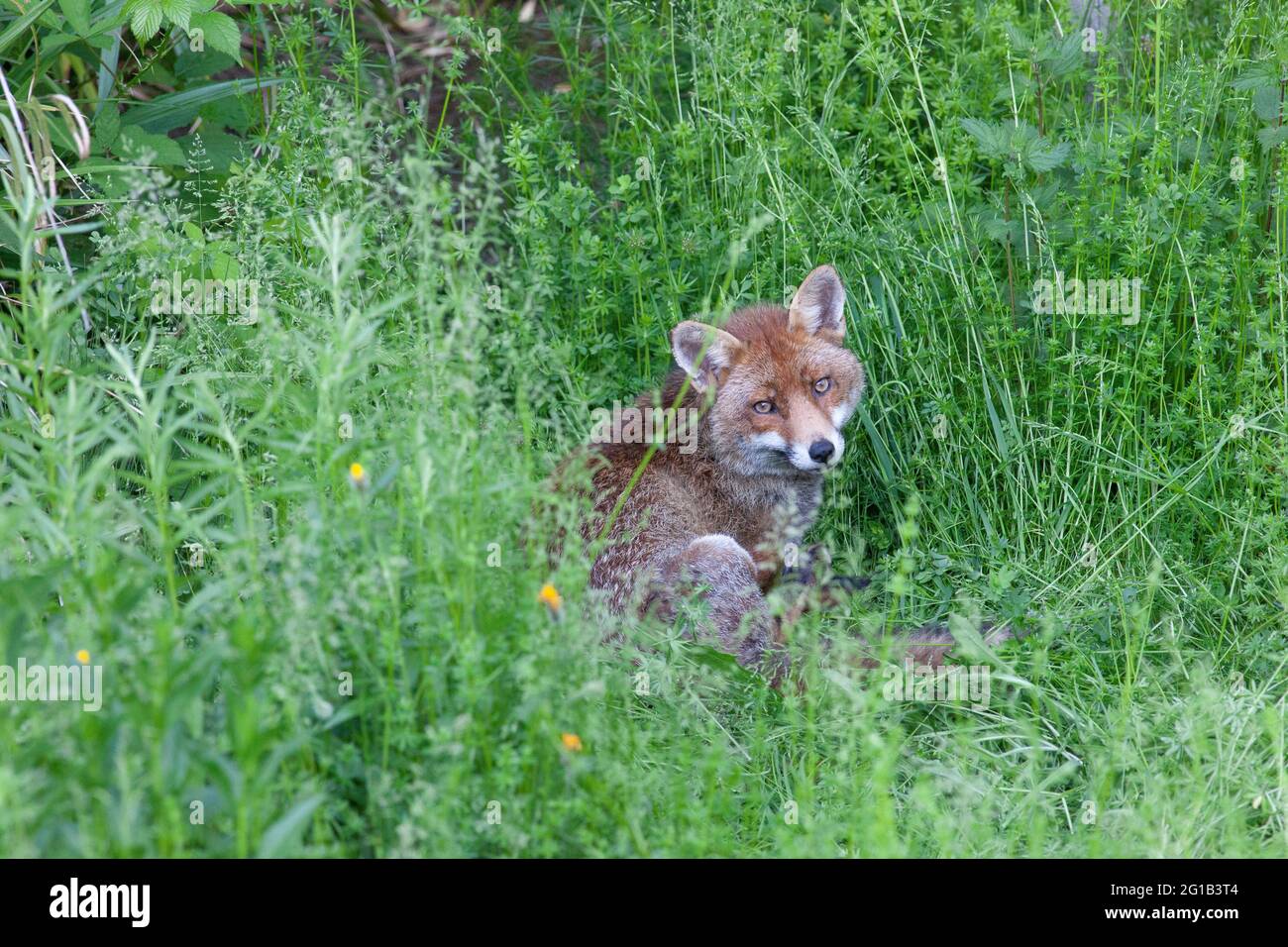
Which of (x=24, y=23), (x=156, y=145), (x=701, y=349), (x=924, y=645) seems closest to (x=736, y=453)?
(x=701, y=349)

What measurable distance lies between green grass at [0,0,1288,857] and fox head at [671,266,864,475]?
0.33 m

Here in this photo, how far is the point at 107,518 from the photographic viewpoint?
10.6 feet

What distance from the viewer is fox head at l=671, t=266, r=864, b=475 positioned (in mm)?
A: 4844

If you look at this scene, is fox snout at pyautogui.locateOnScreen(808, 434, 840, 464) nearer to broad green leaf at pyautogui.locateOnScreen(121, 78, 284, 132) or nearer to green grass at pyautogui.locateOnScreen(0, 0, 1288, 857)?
green grass at pyautogui.locateOnScreen(0, 0, 1288, 857)

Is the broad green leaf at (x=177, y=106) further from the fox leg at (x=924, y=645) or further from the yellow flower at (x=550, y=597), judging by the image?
the fox leg at (x=924, y=645)

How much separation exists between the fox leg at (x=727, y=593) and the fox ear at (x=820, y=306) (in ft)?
3.24

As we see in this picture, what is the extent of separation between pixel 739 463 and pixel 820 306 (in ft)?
2.34

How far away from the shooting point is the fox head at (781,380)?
484cm

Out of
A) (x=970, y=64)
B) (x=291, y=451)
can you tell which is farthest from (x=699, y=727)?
(x=970, y=64)

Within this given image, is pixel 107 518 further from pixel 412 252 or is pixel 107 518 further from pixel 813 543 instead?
pixel 813 543

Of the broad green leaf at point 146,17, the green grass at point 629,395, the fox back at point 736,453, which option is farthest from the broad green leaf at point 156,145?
the fox back at point 736,453

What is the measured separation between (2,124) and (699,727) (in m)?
3.08

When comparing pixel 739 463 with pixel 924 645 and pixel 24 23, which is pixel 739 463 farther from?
pixel 24 23

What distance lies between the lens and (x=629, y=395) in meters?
5.50
